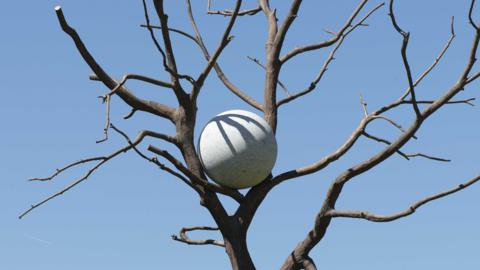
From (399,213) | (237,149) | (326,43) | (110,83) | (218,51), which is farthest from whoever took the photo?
(326,43)

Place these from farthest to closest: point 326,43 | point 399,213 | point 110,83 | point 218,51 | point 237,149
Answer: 1. point 326,43
2. point 110,83
3. point 218,51
4. point 237,149
5. point 399,213

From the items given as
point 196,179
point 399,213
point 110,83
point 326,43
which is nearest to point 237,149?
point 196,179

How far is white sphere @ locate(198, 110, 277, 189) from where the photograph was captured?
5.94 m

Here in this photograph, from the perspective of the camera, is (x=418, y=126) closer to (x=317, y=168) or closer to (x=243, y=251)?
(x=317, y=168)

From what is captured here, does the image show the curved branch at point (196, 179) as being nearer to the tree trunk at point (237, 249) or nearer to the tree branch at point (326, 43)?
the tree trunk at point (237, 249)

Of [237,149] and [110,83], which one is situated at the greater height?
[110,83]

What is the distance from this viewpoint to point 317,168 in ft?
20.5

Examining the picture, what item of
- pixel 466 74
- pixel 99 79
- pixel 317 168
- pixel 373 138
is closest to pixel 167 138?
pixel 99 79

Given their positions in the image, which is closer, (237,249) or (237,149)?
(237,149)

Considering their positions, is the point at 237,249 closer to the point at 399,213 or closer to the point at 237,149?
the point at 237,149

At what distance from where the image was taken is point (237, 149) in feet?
19.4

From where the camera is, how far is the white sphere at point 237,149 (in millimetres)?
5938

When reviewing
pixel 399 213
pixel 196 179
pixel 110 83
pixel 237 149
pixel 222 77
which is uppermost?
pixel 222 77

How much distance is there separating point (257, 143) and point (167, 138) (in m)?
0.69
